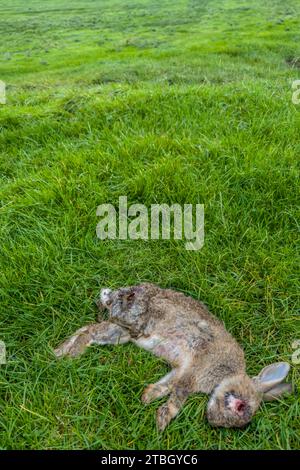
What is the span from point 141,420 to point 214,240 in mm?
1803

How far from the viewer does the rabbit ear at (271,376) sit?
3117 mm

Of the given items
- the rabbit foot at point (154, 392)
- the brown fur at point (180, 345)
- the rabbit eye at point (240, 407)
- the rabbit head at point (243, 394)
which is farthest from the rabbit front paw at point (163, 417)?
the rabbit eye at point (240, 407)

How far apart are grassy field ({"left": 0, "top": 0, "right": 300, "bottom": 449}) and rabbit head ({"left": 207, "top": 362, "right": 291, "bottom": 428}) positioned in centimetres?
10

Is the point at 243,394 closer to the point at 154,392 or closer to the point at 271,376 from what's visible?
the point at 271,376

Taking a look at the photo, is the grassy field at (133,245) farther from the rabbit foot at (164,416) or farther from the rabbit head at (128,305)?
the rabbit head at (128,305)


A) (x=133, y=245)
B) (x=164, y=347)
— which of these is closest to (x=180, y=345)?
(x=164, y=347)

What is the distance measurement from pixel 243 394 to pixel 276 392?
0.26m

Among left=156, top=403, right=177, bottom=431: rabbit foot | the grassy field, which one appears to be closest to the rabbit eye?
the grassy field

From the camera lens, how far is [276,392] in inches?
125

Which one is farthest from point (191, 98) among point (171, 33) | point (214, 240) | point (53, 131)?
point (171, 33)

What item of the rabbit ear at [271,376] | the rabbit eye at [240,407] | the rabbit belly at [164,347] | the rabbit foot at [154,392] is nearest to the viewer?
the rabbit eye at [240,407]

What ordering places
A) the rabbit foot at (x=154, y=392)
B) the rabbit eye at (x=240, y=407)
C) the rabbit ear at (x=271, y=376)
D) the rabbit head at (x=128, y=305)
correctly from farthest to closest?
the rabbit head at (x=128, y=305) < the rabbit foot at (x=154, y=392) < the rabbit ear at (x=271, y=376) < the rabbit eye at (x=240, y=407)

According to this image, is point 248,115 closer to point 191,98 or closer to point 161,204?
point 191,98

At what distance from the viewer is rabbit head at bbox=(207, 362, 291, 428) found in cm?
302
